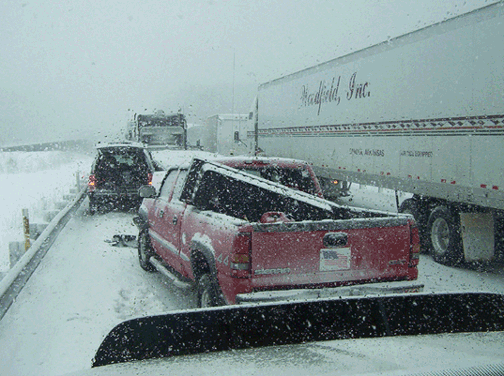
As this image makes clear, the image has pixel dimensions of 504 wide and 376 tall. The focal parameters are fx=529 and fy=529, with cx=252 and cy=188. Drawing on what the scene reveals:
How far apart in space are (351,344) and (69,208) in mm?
14151

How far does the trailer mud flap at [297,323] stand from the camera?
6.47 ft

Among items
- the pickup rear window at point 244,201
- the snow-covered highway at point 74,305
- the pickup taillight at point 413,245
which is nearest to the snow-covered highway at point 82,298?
the snow-covered highway at point 74,305

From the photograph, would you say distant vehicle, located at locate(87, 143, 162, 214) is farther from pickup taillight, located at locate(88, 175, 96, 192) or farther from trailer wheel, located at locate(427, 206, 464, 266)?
trailer wheel, located at locate(427, 206, 464, 266)

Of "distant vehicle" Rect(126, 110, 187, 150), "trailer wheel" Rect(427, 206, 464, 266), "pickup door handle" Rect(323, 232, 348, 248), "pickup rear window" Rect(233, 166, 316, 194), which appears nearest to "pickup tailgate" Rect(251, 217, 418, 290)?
"pickup door handle" Rect(323, 232, 348, 248)

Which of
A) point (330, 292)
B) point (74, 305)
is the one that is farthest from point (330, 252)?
point (74, 305)

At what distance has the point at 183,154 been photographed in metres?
25.6

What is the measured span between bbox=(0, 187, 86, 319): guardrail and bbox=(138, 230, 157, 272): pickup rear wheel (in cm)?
167


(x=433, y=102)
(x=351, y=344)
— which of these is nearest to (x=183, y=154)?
(x=433, y=102)

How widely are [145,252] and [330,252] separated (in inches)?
172

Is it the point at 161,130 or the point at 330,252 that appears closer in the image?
the point at 330,252

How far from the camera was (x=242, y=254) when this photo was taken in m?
4.55

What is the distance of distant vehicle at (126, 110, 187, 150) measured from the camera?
3084cm

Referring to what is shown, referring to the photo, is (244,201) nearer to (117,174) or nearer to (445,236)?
(445,236)

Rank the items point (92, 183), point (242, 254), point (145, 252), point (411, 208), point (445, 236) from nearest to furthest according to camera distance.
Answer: point (242, 254) < point (145, 252) < point (445, 236) < point (411, 208) < point (92, 183)
